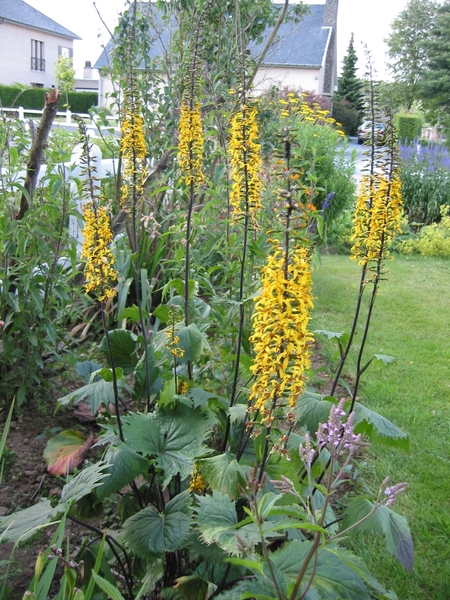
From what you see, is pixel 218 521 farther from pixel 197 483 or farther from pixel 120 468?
pixel 197 483

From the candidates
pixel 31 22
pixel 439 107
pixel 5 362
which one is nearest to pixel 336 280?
pixel 5 362

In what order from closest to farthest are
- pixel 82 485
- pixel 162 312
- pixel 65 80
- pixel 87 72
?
pixel 82 485, pixel 162 312, pixel 65 80, pixel 87 72

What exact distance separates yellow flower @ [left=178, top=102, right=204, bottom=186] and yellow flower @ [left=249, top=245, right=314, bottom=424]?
907mm

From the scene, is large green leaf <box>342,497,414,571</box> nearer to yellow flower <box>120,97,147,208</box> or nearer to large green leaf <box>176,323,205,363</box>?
large green leaf <box>176,323,205,363</box>

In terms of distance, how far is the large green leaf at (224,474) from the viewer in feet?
5.87

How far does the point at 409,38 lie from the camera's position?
145 ft

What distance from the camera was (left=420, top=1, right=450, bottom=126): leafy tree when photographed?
3531 centimetres

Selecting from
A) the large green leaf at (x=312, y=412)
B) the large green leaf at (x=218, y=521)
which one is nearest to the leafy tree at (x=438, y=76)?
the large green leaf at (x=312, y=412)

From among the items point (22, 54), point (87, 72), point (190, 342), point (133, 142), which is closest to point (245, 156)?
point (133, 142)

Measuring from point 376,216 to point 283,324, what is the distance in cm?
89

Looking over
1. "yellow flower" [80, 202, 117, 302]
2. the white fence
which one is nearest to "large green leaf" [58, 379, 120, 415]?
"yellow flower" [80, 202, 117, 302]

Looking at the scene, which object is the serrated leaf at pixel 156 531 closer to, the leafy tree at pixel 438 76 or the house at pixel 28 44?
the leafy tree at pixel 438 76

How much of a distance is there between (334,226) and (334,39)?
113 feet

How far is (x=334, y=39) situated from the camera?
1521 inches
